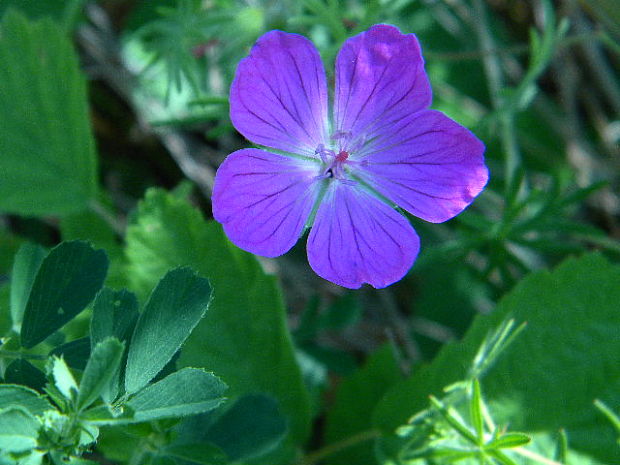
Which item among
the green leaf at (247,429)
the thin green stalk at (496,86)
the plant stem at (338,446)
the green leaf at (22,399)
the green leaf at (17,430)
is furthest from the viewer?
the thin green stalk at (496,86)

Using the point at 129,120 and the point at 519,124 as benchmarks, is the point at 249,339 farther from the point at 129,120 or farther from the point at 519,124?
the point at 519,124

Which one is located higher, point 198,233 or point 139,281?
point 198,233

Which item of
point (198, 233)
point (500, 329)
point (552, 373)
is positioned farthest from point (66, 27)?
point (552, 373)

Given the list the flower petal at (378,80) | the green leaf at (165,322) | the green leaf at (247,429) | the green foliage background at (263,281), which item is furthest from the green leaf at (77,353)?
the flower petal at (378,80)

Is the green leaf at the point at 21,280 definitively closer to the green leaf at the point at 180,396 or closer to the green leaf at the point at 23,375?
the green leaf at the point at 23,375

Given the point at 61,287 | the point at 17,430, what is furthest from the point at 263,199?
the point at 17,430
